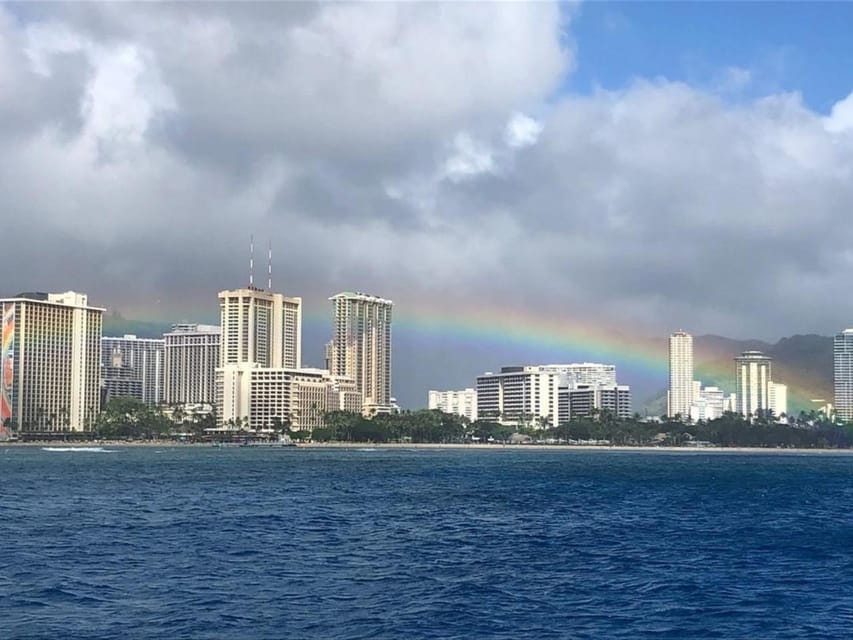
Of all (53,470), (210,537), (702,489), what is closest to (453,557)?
(210,537)

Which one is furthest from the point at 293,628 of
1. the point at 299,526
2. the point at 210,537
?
the point at 299,526

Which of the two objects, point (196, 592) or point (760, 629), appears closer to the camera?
point (760, 629)

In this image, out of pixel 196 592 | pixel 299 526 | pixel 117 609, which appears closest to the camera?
pixel 117 609

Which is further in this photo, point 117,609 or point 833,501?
point 833,501

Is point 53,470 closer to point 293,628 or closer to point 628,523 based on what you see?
point 628,523

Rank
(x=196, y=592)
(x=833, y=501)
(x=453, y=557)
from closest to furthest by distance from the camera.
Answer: (x=196, y=592) → (x=453, y=557) → (x=833, y=501)

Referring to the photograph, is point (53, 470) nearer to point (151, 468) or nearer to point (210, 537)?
point (151, 468)
